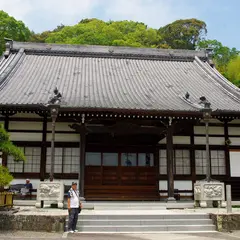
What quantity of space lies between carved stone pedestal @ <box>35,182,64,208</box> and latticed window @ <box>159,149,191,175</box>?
18.8 ft

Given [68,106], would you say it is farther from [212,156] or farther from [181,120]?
[212,156]

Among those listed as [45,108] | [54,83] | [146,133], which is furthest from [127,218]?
[54,83]

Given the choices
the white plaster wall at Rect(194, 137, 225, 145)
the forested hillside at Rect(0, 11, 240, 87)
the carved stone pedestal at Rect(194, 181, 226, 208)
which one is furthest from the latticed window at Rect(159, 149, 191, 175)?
the forested hillside at Rect(0, 11, 240, 87)

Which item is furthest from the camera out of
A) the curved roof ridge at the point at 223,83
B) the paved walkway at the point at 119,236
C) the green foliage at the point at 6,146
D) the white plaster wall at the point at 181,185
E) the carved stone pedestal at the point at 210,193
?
the curved roof ridge at the point at 223,83

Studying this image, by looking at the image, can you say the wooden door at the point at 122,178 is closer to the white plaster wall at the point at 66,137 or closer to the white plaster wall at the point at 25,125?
the white plaster wall at the point at 66,137

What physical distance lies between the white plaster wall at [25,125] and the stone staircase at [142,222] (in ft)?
18.9

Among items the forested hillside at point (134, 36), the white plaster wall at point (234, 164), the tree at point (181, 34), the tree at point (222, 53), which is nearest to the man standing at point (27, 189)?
the white plaster wall at point (234, 164)

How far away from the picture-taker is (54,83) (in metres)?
18.2

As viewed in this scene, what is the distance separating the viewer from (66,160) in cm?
1575

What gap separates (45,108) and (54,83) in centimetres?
445

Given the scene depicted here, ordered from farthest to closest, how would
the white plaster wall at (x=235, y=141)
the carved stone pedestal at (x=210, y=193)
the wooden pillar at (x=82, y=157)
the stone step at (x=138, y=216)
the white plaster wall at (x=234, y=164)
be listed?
the white plaster wall at (x=235, y=141), the white plaster wall at (x=234, y=164), the wooden pillar at (x=82, y=157), the carved stone pedestal at (x=210, y=193), the stone step at (x=138, y=216)

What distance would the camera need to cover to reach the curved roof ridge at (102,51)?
22.8 metres

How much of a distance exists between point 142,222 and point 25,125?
7631mm

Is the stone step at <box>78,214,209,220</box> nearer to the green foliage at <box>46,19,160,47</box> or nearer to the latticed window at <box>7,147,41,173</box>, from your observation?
the latticed window at <box>7,147,41,173</box>
